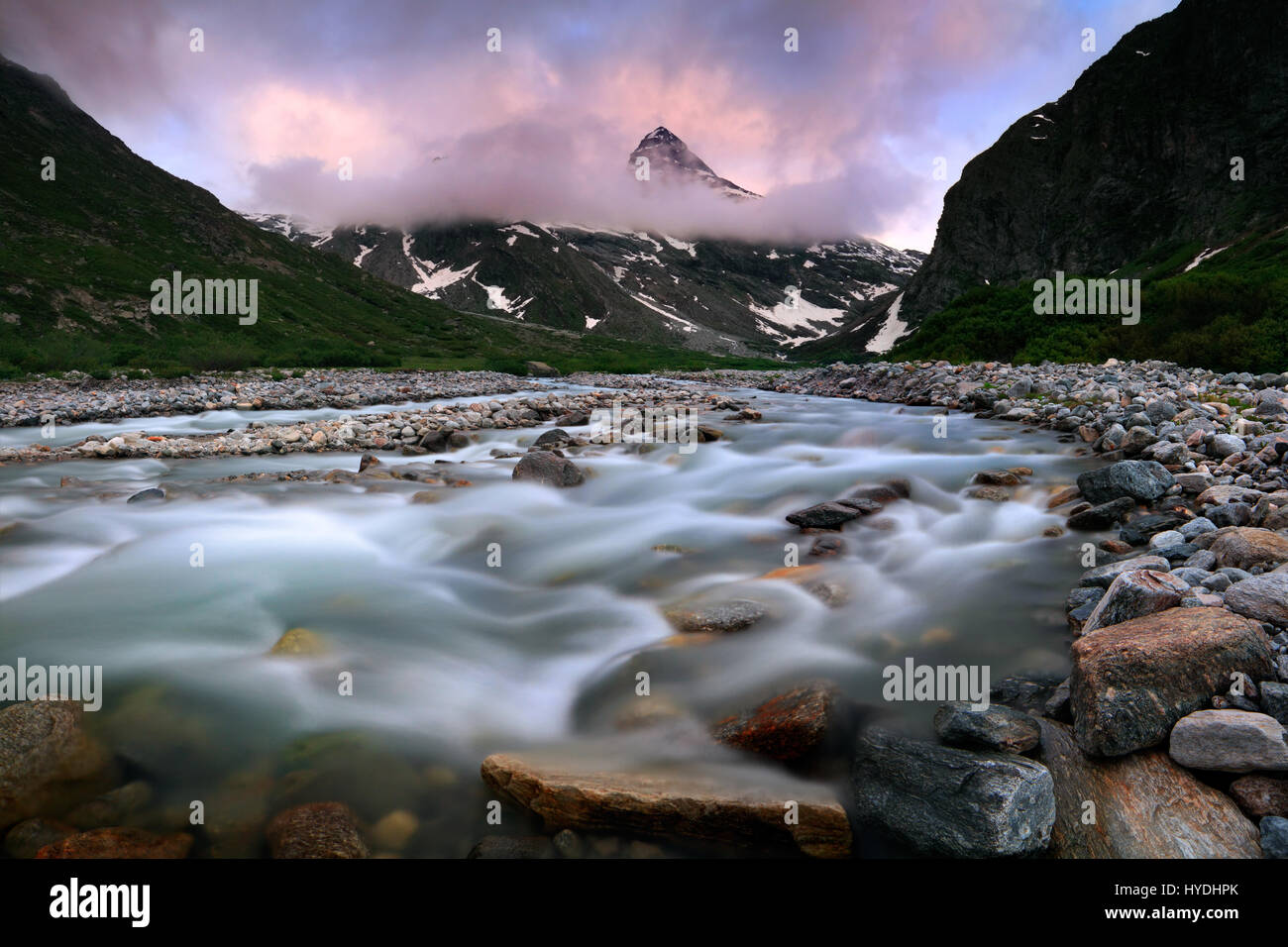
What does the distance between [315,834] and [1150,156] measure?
4296 inches

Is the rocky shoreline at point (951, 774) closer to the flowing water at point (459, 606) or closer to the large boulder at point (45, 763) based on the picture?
the large boulder at point (45, 763)

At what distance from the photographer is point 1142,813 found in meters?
2.98

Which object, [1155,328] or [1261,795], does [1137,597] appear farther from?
[1155,328]

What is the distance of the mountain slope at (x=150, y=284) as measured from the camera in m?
46.3

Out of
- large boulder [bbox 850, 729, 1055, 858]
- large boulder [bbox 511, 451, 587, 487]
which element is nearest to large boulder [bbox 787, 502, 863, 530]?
large boulder [bbox 511, 451, 587, 487]

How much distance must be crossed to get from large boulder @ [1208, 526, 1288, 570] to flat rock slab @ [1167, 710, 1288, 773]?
79.8 inches

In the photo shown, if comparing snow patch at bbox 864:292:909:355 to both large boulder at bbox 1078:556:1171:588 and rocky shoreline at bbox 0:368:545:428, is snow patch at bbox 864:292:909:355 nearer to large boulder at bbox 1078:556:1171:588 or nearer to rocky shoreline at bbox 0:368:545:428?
rocky shoreline at bbox 0:368:545:428

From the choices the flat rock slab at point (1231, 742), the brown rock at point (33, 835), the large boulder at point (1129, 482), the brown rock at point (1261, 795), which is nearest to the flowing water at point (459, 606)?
the brown rock at point (33, 835)

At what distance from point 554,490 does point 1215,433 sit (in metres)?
9.60

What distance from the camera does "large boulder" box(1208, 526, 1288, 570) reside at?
4395 millimetres

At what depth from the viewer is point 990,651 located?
16.1 ft

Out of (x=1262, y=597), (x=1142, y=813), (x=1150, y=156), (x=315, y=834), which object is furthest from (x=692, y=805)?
(x=1150, y=156)
